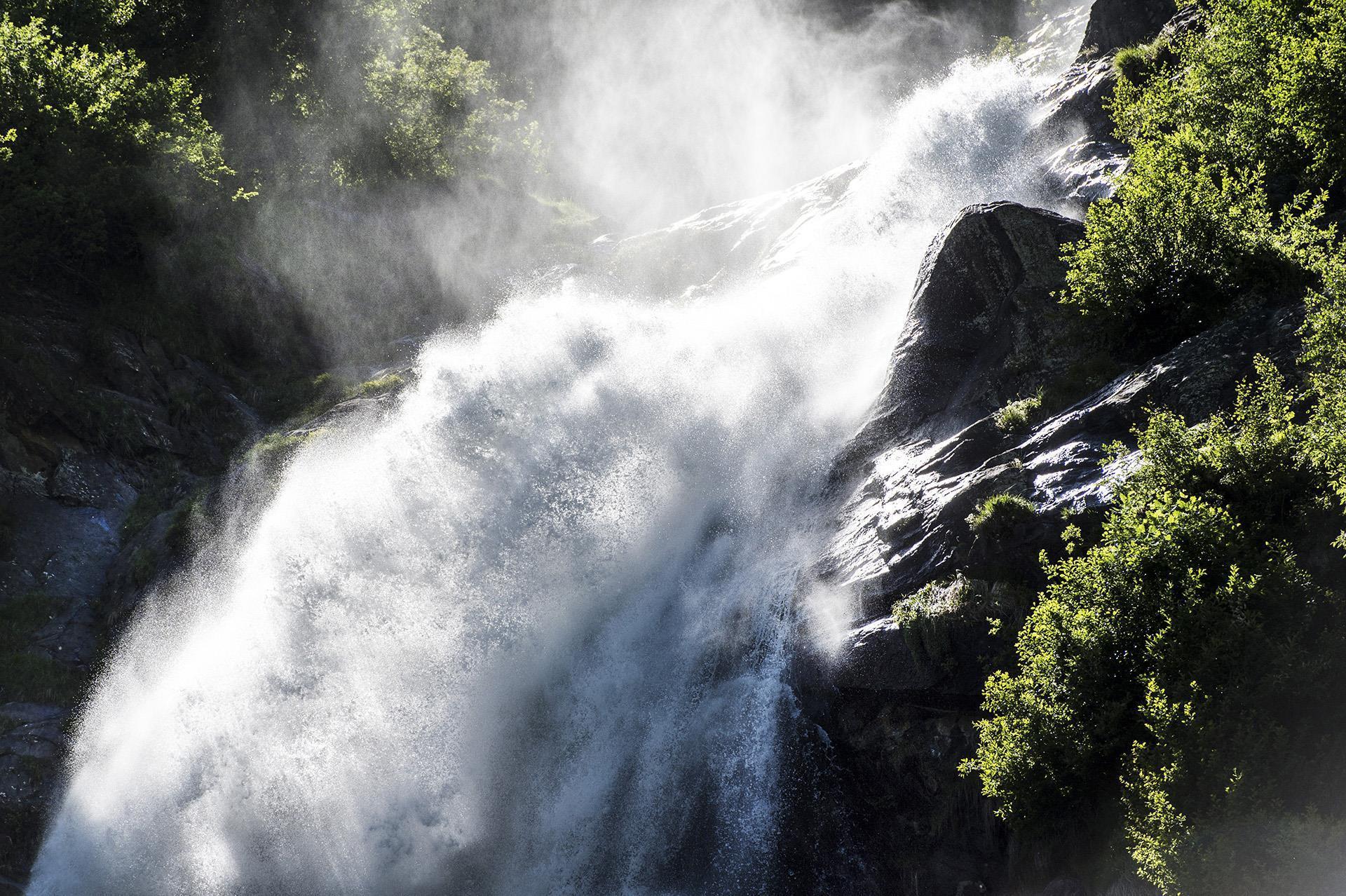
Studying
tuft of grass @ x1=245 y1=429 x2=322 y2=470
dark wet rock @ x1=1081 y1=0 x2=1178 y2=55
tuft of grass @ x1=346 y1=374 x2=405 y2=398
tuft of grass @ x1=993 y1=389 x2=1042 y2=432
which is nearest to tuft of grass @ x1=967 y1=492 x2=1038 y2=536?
tuft of grass @ x1=993 y1=389 x2=1042 y2=432

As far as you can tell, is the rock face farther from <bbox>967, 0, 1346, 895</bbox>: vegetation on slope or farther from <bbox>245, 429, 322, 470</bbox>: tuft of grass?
<bbox>967, 0, 1346, 895</bbox>: vegetation on slope

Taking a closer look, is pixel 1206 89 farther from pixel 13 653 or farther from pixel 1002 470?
pixel 13 653

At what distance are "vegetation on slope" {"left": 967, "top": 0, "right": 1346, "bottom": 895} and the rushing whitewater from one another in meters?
4.87

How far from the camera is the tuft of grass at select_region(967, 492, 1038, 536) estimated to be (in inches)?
678

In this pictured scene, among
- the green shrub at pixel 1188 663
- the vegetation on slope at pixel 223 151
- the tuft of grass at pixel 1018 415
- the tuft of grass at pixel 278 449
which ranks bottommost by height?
the green shrub at pixel 1188 663

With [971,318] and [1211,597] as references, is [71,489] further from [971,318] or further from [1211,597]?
[1211,597]

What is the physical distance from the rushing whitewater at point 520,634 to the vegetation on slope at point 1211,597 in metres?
4.87

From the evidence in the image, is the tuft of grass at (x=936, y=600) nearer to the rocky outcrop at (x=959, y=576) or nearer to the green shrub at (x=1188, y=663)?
the rocky outcrop at (x=959, y=576)

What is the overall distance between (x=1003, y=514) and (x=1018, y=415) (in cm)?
282

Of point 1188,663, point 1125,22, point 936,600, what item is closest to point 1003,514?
point 936,600

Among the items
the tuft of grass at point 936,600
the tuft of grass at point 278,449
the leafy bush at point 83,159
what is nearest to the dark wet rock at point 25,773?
the tuft of grass at point 278,449

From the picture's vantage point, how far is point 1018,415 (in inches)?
762

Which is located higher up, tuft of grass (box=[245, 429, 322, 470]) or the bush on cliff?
tuft of grass (box=[245, 429, 322, 470])

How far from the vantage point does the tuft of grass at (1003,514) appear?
17.2 meters
